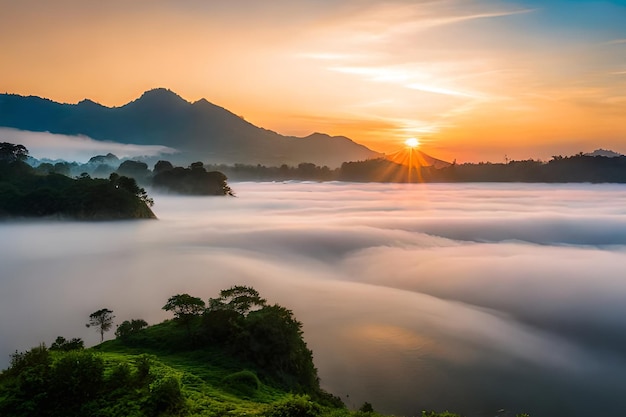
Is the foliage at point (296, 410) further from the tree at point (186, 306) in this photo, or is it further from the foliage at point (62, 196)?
the foliage at point (62, 196)

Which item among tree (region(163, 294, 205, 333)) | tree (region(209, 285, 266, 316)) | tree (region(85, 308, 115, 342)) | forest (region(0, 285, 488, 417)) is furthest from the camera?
tree (region(85, 308, 115, 342))

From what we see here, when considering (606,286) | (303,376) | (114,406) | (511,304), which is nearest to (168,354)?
(303,376)

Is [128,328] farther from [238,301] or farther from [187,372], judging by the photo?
[187,372]

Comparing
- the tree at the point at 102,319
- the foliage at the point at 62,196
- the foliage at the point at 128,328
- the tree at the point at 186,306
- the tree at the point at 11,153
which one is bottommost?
the tree at the point at 102,319

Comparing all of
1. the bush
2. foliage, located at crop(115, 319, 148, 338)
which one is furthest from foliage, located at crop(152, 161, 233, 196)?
the bush

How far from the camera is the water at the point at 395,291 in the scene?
33.6 metres

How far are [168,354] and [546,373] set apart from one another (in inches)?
1158

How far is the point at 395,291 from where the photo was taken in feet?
203

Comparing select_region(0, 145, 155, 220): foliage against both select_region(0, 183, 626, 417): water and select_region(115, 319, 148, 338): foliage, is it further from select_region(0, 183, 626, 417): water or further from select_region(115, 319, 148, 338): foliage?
select_region(115, 319, 148, 338): foliage

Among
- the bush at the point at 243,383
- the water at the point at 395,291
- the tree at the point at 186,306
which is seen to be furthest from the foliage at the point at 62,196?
the bush at the point at 243,383

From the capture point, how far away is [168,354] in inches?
998

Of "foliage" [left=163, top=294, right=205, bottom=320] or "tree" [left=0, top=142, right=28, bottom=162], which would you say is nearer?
"foliage" [left=163, top=294, right=205, bottom=320]

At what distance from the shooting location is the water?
3356 cm

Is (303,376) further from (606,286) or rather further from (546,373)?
(606,286)
